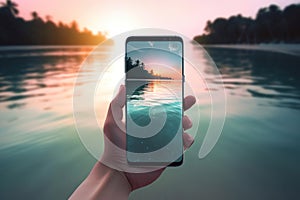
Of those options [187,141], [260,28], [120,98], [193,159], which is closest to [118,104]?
[120,98]

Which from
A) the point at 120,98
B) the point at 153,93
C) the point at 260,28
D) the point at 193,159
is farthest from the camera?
the point at 260,28

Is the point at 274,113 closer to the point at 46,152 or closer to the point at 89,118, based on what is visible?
the point at 89,118

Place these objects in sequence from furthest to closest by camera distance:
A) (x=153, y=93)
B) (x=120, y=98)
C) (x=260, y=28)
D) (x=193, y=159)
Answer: (x=260, y=28) < (x=193, y=159) < (x=153, y=93) < (x=120, y=98)

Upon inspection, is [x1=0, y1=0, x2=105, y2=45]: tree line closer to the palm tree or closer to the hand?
the palm tree

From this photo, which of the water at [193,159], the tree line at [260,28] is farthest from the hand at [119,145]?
the tree line at [260,28]

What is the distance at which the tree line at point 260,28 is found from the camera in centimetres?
7206

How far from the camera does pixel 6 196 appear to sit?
13.6ft

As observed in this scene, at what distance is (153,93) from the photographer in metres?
2.65

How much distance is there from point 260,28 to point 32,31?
68.2 metres

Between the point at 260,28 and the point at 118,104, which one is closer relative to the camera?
the point at 118,104

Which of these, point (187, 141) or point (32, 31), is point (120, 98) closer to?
point (187, 141)

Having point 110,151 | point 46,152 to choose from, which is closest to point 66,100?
point 46,152

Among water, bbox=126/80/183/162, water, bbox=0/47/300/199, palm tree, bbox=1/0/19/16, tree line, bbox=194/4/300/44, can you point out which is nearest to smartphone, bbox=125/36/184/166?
water, bbox=126/80/183/162

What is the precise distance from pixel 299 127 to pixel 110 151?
579 cm
